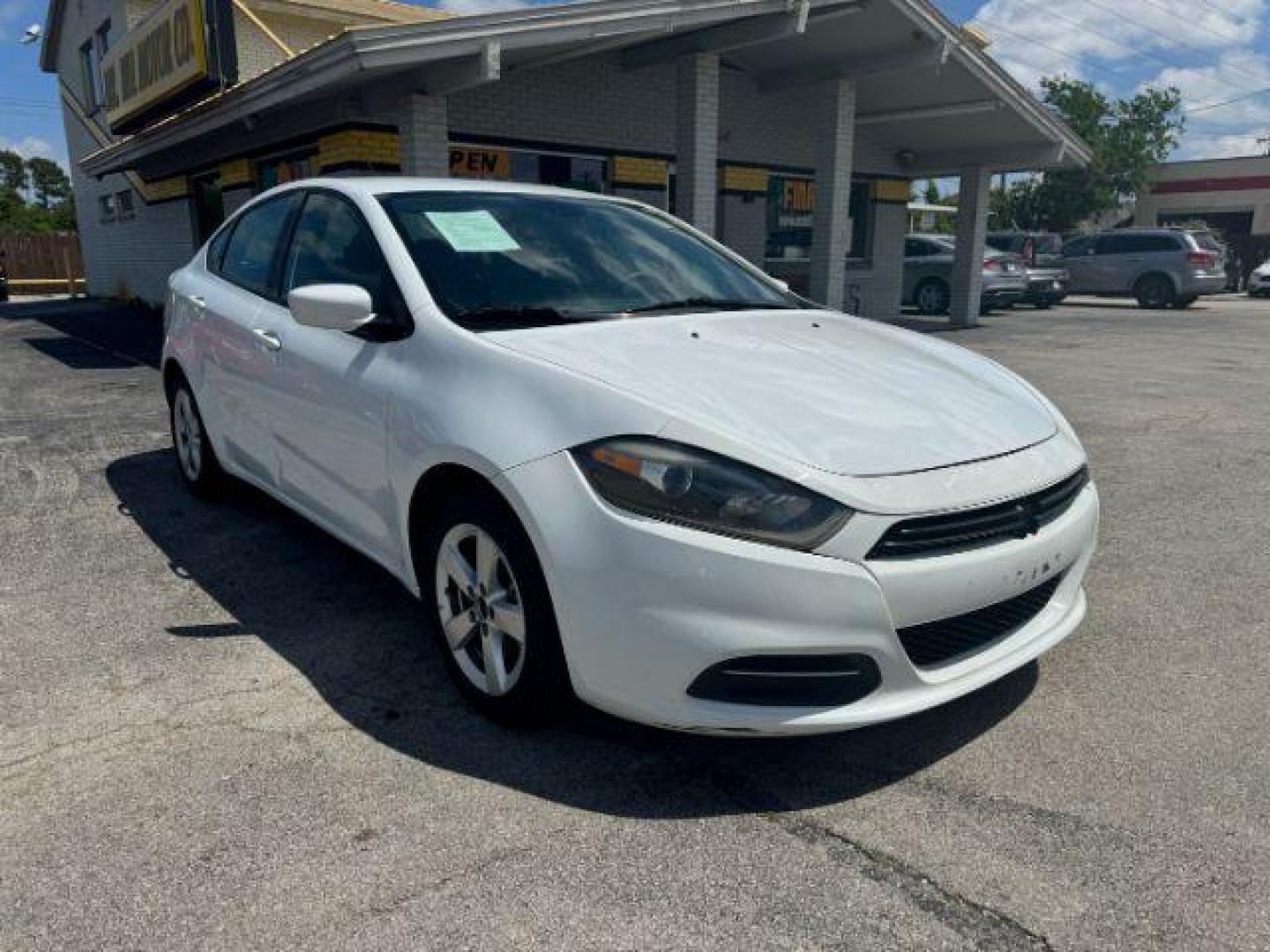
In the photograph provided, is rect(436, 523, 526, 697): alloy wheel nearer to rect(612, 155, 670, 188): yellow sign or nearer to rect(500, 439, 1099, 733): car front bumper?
rect(500, 439, 1099, 733): car front bumper

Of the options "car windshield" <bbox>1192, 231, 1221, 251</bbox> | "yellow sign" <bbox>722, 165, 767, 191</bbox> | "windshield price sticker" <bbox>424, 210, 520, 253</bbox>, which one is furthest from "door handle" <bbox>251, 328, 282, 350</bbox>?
"car windshield" <bbox>1192, 231, 1221, 251</bbox>

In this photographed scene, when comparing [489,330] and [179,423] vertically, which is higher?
[489,330]

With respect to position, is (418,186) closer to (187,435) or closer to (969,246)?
(187,435)

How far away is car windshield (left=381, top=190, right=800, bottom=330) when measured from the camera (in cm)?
312

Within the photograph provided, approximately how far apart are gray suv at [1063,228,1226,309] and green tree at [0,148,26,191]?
74886mm

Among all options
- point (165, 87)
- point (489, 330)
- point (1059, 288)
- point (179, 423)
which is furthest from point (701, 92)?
point (1059, 288)

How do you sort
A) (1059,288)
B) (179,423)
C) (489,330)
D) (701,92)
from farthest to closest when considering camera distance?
(1059,288)
(701,92)
(179,423)
(489,330)

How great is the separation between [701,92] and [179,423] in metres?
8.71

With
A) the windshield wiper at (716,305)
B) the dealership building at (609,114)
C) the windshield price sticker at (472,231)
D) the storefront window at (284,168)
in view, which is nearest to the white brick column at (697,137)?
the dealership building at (609,114)

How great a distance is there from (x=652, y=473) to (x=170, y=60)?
13.4 metres

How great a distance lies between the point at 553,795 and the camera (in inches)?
98.3

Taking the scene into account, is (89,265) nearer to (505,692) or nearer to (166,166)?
(166,166)

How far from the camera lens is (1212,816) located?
2.41 metres

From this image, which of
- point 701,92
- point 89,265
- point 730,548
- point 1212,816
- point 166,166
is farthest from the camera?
point 89,265
